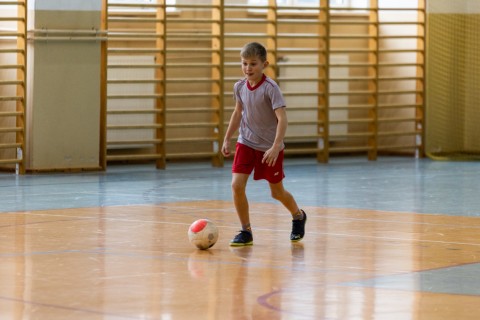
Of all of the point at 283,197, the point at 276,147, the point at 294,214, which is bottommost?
the point at 294,214

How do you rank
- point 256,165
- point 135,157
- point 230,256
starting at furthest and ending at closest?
point 135,157
point 256,165
point 230,256

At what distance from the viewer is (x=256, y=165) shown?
7.20 meters

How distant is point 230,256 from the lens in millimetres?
6543

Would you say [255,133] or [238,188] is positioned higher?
[255,133]

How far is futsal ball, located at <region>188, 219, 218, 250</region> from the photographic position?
6730 mm

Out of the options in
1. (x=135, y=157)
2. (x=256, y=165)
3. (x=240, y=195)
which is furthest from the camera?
(x=135, y=157)

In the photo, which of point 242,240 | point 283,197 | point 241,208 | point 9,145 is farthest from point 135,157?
point 242,240

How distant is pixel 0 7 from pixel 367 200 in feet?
18.4

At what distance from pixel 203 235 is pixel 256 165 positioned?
2.37 ft

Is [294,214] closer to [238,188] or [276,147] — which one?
[238,188]

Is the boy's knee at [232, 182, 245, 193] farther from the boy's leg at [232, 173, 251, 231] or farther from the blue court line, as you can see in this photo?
the blue court line

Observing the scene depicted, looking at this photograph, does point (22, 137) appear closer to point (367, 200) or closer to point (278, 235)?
point (367, 200)

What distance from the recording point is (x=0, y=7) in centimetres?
1330

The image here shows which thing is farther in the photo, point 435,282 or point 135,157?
point 135,157
